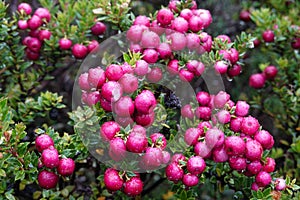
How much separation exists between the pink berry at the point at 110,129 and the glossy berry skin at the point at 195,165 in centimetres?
30

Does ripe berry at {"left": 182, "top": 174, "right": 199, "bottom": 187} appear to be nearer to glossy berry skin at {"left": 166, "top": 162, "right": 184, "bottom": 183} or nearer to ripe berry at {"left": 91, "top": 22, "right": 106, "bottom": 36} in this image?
glossy berry skin at {"left": 166, "top": 162, "right": 184, "bottom": 183}

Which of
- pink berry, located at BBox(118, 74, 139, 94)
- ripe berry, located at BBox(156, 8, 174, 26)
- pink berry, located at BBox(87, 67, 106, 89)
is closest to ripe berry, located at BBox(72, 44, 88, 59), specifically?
ripe berry, located at BBox(156, 8, 174, 26)

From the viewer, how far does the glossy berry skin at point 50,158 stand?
5.78ft

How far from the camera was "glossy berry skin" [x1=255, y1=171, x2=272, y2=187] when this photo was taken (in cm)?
182

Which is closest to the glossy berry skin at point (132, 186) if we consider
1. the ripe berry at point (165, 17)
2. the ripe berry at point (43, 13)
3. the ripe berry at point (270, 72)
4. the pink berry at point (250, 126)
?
the pink berry at point (250, 126)

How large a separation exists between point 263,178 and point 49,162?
33.1 inches

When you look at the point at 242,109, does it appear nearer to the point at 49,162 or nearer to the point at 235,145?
the point at 235,145

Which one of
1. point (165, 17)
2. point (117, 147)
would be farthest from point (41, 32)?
point (117, 147)

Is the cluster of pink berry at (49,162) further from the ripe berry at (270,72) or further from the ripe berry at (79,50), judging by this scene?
the ripe berry at (270,72)

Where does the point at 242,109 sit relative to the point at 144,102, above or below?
below

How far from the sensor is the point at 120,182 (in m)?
1.70

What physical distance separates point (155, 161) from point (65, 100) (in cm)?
162

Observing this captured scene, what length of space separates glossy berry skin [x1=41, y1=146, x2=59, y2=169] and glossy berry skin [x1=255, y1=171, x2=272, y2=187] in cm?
80

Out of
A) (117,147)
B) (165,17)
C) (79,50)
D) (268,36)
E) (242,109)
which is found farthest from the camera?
(268,36)
